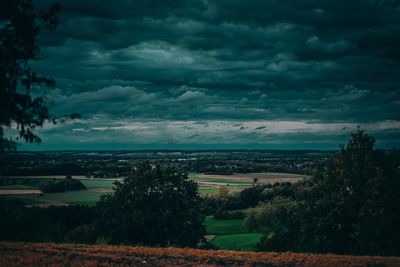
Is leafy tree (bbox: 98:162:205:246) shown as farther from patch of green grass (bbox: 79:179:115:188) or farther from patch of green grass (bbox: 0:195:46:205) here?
patch of green grass (bbox: 79:179:115:188)

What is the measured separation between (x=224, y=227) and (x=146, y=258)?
61013mm

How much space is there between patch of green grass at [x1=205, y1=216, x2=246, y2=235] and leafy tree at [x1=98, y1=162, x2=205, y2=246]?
2537 cm

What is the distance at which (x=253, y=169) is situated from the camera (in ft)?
514

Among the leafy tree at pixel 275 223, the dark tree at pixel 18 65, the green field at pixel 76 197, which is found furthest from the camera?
the green field at pixel 76 197

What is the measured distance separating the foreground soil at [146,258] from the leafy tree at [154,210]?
2378 centimetres

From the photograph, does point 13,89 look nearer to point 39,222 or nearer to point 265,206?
point 39,222

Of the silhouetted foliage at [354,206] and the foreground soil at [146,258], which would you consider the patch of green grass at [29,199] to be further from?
the foreground soil at [146,258]

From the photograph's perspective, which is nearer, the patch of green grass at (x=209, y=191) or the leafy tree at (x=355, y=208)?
the leafy tree at (x=355, y=208)

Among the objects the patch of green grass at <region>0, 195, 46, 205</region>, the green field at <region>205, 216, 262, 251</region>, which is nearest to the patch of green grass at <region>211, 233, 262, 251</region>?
the green field at <region>205, 216, 262, 251</region>

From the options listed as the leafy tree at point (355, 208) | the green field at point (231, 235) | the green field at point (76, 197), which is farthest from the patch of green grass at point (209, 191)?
the leafy tree at point (355, 208)

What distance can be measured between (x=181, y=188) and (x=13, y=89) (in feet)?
113

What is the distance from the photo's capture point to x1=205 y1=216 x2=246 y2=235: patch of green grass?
247ft

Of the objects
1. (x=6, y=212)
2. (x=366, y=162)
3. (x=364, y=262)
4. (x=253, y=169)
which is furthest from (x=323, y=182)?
(x=253, y=169)

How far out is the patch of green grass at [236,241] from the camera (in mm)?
60688
